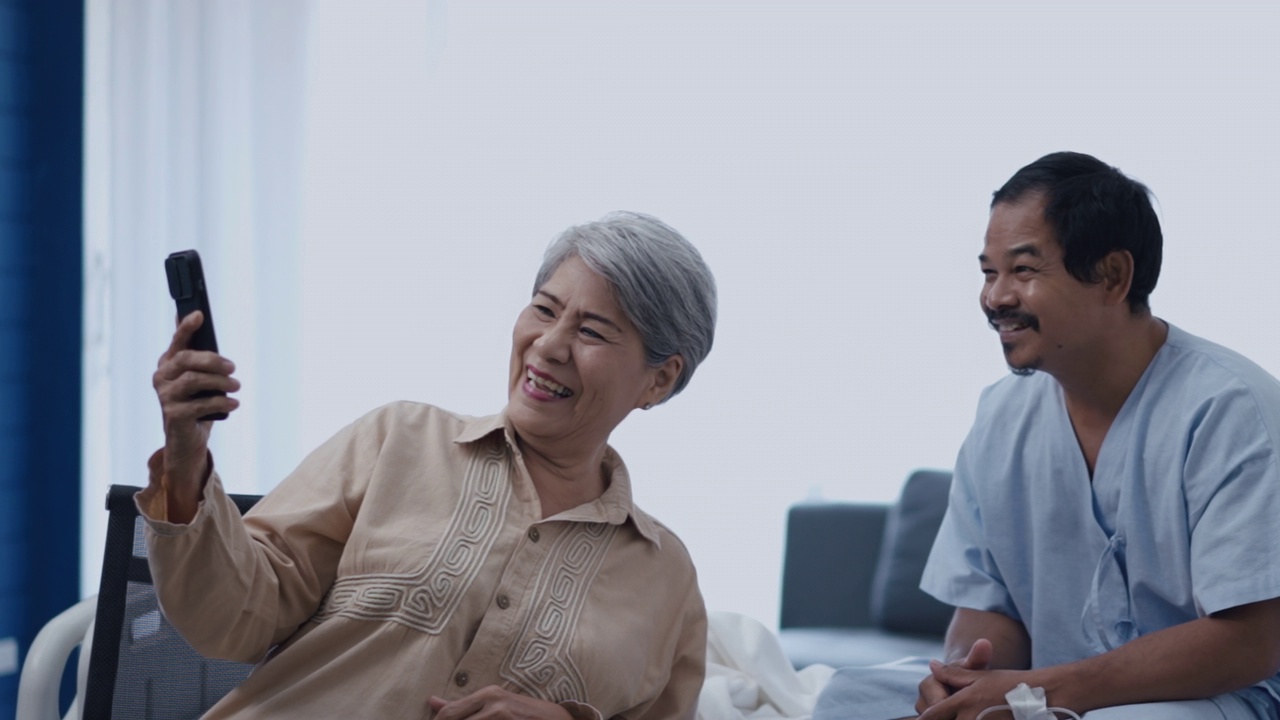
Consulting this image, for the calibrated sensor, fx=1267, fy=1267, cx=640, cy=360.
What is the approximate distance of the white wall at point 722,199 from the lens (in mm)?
3570

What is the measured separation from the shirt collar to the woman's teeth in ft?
0.21

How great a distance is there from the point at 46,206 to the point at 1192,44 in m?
3.18

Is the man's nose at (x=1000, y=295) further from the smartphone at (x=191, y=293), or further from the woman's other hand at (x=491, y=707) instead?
the smartphone at (x=191, y=293)

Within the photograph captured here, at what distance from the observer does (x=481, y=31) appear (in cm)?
383

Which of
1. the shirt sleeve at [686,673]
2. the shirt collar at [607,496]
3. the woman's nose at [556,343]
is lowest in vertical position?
the shirt sleeve at [686,673]

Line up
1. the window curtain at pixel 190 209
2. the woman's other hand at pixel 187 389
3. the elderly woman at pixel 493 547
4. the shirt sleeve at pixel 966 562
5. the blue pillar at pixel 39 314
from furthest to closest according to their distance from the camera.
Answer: the window curtain at pixel 190 209, the blue pillar at pixel 39 314, the shirt sleeve at pixel 966 562, the elderly woman at pixel 493 547, the woman's other hand at pixel 187 389

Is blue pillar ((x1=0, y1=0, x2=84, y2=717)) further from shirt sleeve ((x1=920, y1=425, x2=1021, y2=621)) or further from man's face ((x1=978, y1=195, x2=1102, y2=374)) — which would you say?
man's face ((x1=978, y1=195, x2=1102, y2=374))

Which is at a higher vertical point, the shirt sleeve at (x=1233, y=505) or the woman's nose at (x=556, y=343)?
the woman's nose at (x=556, y=343)

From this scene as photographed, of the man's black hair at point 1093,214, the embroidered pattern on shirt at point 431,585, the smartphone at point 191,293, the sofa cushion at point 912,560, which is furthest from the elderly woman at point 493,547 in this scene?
the sofa cushion at point 912,560

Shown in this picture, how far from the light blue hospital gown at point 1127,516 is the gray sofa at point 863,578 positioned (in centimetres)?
121

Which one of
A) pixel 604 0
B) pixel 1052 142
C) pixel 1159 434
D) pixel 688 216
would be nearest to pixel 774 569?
pixel 688 216

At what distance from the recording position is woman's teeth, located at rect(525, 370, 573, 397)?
166 cm

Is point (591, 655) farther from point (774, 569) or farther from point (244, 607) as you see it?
point (774, 569)

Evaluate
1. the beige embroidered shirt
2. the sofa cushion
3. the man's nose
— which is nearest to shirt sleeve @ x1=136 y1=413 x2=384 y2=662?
the beige embroidered shirt
